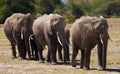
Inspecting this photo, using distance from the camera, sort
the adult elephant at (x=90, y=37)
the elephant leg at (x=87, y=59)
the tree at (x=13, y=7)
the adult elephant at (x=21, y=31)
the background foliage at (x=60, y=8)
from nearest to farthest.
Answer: the adult elephant at (x=90, y=37) → the elephant leg at (x=87, y=59) → the adult elephant at (x=21, y=31) → the tree at (x=13, y=7) → the background foliage at (x=60, y=8)

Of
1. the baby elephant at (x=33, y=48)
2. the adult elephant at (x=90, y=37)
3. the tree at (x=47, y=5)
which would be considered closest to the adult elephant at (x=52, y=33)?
the adult elephant at (x=90, y=37)

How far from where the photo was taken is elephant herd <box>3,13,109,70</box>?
1803cm

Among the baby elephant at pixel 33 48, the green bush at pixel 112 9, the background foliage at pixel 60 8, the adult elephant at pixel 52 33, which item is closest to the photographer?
the adult elephant at pixel 52 33

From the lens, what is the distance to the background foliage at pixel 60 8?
6950 cm

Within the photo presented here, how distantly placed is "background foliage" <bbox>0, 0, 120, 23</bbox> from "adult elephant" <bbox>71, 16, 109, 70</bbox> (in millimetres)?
43169

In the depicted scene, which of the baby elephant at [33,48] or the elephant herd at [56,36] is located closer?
the elephant herd at [56,36]

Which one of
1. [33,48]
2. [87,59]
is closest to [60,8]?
[33,48]

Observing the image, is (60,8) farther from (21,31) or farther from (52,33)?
(52,33)

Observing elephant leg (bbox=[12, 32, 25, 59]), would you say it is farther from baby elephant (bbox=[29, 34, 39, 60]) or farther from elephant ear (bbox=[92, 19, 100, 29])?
elephant ear (bbox=[92, 19, 100, 29])

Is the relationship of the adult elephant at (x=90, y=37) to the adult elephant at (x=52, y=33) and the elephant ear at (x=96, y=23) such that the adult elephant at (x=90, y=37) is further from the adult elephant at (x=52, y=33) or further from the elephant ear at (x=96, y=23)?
the adult elephant at (x=52, y=33)

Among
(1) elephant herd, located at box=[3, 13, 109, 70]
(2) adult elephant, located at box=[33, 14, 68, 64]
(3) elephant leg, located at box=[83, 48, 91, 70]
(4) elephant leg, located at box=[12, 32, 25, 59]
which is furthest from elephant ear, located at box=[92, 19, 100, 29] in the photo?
(4) elephant leg, located at box=[12, 32, 25, 59]

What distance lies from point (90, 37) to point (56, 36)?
106 inches

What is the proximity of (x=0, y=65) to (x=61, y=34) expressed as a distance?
3.00 m

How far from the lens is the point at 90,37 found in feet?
59.7
